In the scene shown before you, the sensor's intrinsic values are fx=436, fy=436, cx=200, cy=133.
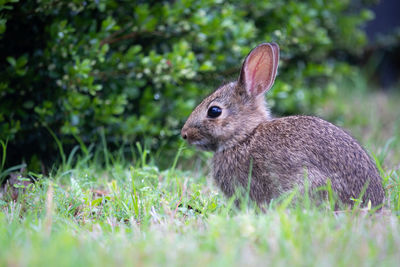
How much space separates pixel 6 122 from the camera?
4.59 m

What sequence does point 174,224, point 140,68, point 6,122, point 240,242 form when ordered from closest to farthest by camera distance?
point 240,242 → point 174,224 → point 6,122 → point 140,68

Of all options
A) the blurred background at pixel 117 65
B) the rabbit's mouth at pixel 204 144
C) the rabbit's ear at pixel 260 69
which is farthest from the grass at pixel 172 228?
the rabbit's ear at pixel 260 69

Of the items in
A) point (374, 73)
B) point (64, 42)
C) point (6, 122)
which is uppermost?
point (64, 42)

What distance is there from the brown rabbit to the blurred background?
2.78ft

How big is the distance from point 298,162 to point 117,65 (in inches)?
102

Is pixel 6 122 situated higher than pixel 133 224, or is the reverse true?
pixel 6 122

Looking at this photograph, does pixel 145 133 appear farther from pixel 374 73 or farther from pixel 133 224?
pixel 374 73

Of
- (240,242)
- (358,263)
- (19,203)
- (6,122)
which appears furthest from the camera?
(6,122)

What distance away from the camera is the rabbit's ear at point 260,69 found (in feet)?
13.3

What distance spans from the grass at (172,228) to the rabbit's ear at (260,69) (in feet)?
3.48

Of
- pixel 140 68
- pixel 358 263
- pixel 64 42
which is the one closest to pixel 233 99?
pixel 140 68

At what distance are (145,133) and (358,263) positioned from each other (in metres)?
3.63

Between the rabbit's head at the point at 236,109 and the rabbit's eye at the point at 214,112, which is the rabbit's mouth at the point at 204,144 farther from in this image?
the rabbit's eye at the point at 214,112

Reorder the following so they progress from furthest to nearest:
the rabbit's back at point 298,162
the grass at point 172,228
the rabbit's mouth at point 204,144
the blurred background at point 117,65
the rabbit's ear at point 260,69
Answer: the blurred background at point 117,65
the rabbit's mouth at point 204,144
the rabbit's ear at point 260,69
the rabbit's back at point 298,162
the grass at point 172,228
